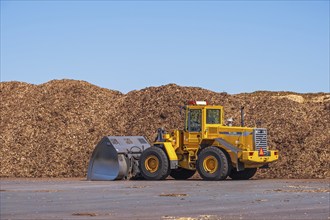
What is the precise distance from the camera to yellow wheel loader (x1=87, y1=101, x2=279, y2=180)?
1247 inches

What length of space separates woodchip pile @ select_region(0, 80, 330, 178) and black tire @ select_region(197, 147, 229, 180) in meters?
5.47

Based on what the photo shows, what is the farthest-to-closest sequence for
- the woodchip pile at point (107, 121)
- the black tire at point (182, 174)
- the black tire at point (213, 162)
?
the woodchip pile at point (107, 121), the black tire at point (182, 174), the black tire at point (213, 162)

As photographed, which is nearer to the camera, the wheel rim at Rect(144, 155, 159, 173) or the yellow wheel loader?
the yellow wheel loader

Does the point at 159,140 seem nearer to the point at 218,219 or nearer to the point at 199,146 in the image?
the point at 199,146

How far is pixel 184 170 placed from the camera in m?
34.2

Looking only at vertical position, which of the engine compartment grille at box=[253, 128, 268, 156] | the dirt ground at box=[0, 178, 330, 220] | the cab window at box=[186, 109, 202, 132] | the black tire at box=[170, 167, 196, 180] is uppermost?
the cab window at box=[186, 109, 202, 132]

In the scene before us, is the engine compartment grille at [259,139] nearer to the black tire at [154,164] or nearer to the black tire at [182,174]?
the black tire at [182,174]

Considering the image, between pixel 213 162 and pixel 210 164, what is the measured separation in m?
0.19

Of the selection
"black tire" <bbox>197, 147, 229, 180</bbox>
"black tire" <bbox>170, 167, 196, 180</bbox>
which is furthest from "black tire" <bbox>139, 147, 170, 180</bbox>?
"black tire" <bbox>170, 167, 196, 180</bbox>

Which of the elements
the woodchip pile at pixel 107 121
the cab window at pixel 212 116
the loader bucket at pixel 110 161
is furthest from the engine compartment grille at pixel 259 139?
the loader bucket at pixel 110 161

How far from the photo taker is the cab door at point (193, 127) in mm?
32625

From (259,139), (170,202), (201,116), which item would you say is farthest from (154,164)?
(170,202)

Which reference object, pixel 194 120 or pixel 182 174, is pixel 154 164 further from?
pixel 194 120

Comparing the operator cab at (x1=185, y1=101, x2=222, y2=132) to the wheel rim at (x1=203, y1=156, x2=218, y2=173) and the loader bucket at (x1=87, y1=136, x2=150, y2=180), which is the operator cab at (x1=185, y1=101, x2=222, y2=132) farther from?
the loader bucket at (x1=87, y1=136, x2=150, y2=180)
